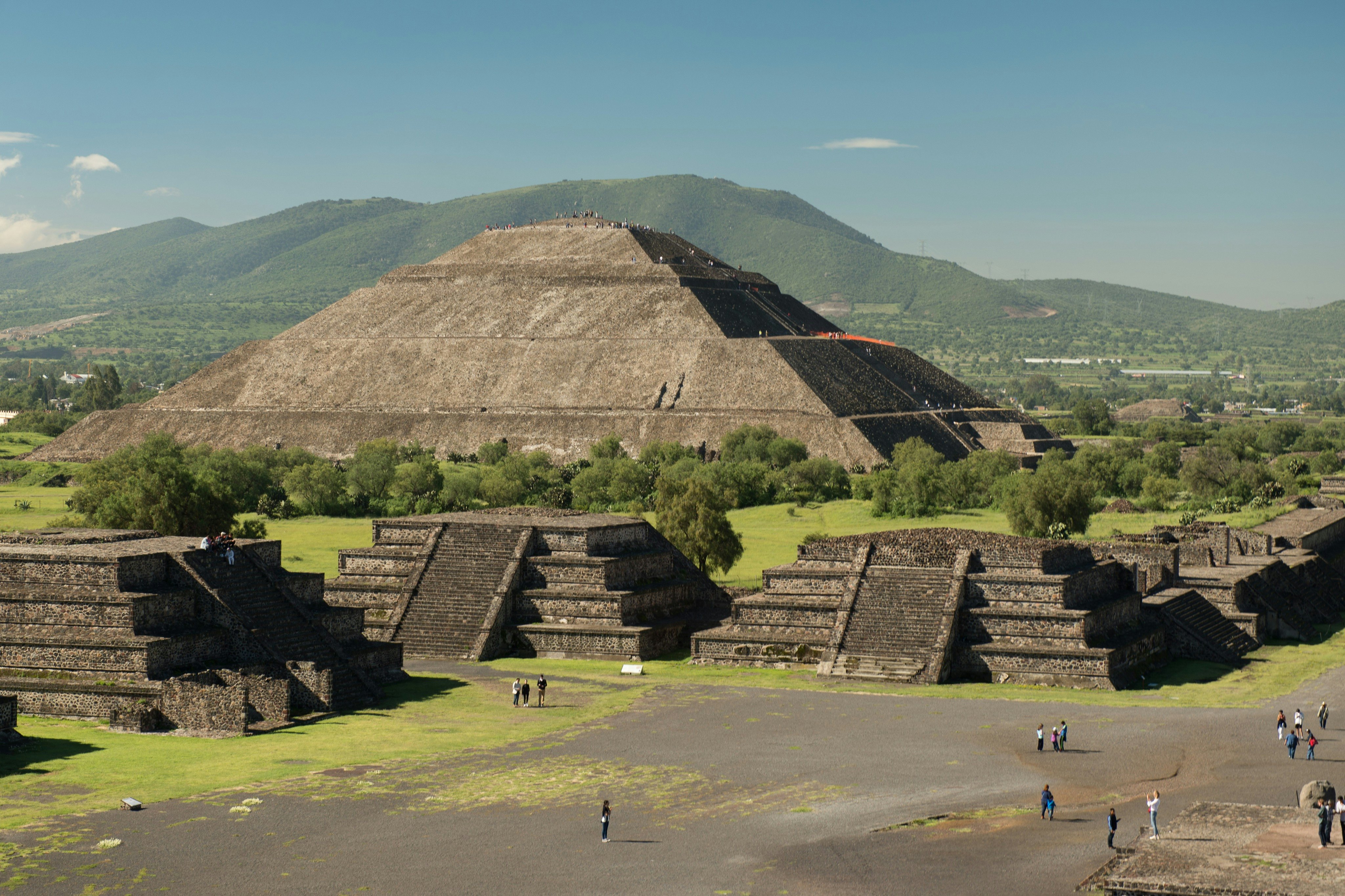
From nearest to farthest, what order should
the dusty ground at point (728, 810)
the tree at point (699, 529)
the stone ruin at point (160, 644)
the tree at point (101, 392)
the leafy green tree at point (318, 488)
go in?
the dusty ground at point (728, 810) < the stone ruin at point (160, 644) < the tree at point (699, 529) < the leafy green tree at point (318, 488) < the tree at point (101, 392)

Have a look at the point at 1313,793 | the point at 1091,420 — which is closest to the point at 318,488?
the point at 1313,793

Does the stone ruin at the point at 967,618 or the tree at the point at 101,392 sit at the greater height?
the tree at the point at 101,392

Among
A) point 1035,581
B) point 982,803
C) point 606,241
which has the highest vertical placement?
point 606,241

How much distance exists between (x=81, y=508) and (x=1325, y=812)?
62969 mm

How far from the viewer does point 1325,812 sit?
25.3 meters

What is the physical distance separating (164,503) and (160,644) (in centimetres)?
2802

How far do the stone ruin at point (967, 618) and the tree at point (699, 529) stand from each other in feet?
32.3

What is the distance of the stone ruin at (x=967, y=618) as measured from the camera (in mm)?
45906

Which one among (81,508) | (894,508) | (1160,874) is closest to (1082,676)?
(1160,874)

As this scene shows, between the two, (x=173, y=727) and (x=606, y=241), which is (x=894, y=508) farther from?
(x=606, y=241)

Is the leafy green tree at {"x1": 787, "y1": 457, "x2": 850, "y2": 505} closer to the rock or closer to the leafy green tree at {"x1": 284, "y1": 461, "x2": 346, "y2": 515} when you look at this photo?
the leafy green tree at {"x1": 284, "y1": 461, "x2": 346, "y2": 515}

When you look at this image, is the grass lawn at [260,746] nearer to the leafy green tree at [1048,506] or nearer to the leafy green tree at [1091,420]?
the leafy green tree at [1048,506]

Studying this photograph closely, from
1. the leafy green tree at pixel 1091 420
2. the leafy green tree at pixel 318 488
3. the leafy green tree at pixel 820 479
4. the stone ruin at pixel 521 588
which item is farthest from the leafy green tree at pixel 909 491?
the leafy green tree at pixel 1091 420

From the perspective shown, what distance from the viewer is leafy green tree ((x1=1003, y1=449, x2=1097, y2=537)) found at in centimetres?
7381
